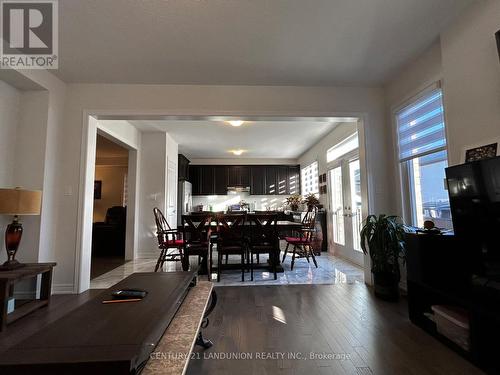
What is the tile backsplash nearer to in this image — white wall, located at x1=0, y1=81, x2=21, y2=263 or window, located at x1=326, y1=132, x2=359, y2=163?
window, located at x1=326, y1=132, x2=359, y2=163

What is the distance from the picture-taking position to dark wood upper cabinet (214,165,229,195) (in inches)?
308

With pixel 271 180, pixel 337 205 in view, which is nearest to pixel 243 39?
pixel 337 205

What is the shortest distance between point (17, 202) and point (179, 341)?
2321 millimetres

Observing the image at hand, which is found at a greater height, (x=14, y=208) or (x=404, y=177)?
(x=404, y=177)

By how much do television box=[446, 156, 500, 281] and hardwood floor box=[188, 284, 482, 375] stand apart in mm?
713

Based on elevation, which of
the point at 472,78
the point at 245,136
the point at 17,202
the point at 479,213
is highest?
the point at 245,136

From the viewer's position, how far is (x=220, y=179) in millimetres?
7883

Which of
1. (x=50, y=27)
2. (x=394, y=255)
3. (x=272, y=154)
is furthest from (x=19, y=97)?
(x=272, y=154)

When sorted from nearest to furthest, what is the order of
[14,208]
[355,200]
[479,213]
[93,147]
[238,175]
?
[479,213], [14,208], [93,147], [355,200], [238,175]

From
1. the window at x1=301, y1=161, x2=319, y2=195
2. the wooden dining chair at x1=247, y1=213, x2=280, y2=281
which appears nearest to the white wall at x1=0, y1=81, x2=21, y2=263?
the wooden dining chair at x1=247, y1=213, x2=280, y2=281

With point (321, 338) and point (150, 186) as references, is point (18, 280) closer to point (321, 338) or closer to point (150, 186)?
point (321, 338)

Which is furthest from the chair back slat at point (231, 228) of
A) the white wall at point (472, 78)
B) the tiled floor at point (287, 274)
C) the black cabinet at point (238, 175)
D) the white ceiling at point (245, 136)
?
the black cabinet at point (238, 175)

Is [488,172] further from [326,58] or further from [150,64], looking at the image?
[150,64]

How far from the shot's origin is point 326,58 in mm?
2727
